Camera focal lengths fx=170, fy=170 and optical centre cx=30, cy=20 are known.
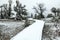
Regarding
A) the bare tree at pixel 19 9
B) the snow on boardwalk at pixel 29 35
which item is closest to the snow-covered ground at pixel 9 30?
the snow on boardwalk at pixel 29 35

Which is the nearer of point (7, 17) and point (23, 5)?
point (7, 17)

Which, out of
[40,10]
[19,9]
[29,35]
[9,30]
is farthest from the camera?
[40,10]

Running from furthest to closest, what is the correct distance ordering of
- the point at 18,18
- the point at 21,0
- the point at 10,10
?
the point at 21,0
the point at 10,10
the point at 18,18

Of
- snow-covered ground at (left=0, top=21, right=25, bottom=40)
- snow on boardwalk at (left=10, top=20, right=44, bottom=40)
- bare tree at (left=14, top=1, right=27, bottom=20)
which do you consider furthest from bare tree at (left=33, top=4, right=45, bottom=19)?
snow on boardwalk at (left=10, top=20, right=44, bottom=40)

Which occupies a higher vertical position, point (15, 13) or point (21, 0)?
point (21, 0)

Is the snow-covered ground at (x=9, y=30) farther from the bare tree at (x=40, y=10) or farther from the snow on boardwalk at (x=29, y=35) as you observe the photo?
the bare tree at (x=40, y=10)

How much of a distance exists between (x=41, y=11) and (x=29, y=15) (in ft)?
2.97

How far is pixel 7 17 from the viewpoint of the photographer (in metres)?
11.4

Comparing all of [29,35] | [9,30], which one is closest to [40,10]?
[9,30]

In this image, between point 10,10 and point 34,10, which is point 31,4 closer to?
point 34,10

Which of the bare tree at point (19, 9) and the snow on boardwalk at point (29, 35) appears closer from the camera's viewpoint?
the snow on boardwalk at point (29, 35)

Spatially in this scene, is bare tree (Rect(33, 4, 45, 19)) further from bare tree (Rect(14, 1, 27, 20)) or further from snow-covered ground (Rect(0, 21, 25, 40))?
snow-covered ground (Rect(0, 21, 25, 40))

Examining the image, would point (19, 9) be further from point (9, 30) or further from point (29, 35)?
point (29, 35)

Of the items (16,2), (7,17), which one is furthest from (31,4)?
(7,17)
